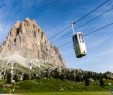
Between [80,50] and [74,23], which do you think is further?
[74,23]

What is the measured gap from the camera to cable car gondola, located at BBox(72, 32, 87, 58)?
29.2 m

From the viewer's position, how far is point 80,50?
2916 centimetres

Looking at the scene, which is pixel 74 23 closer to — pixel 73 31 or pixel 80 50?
pixel 73 31

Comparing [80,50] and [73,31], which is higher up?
[73,31]

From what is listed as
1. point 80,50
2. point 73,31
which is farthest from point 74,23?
point 80,50

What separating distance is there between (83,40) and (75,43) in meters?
0.93

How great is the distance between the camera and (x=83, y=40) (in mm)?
30328

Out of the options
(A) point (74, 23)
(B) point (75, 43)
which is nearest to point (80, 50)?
(B) point (75, 43)

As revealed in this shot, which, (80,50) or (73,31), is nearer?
(80,50)

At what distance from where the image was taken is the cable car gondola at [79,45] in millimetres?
29219

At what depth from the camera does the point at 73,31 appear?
31.1 metres

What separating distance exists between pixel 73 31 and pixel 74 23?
97 centimetres

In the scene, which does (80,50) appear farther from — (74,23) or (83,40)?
(74,23)

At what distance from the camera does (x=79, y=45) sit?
2939 cm
